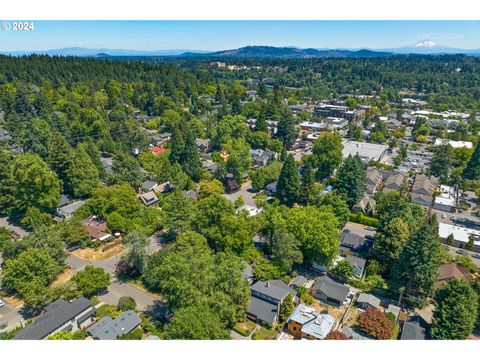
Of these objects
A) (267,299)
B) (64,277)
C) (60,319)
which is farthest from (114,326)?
(267,299)

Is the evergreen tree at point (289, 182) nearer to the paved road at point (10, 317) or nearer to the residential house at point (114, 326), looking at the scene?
the residential house at point (114, 326)

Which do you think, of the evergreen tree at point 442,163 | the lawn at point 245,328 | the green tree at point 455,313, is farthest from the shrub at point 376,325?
the evergreen tree at point 442,163

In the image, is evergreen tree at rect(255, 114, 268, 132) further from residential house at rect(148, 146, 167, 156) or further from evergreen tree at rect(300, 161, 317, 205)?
evergreen tree at rect(300, 161, 317, 205)

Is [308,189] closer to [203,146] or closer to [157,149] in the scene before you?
[203,146]

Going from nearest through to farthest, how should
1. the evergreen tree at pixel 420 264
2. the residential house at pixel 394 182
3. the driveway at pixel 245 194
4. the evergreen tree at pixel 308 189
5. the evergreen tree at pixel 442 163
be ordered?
the evergreen tree at pixel 420 264 < the evergreen tree at pixel 308 189 < the driveway at pixel 245 194 < the residential house at pixel 394 182 < the evergreen tree at pixel 442 163

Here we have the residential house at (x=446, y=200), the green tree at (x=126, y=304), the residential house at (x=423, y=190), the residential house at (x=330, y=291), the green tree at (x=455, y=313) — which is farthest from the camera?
the residential house at (x=423, y=190)

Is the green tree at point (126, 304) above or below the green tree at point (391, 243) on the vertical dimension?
below

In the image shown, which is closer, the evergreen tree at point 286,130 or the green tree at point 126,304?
the green tree at point 126,304
